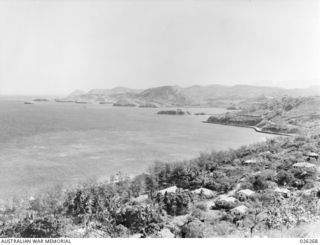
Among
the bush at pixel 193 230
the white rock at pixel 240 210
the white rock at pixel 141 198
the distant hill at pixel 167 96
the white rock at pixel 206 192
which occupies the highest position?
the distant hill at pixel 167 96

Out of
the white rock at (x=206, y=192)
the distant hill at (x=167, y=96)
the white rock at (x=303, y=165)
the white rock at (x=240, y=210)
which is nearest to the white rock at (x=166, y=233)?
the white rock at (x=240, y=210)

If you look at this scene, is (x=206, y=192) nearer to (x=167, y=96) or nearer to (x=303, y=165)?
(x=303, y=165)

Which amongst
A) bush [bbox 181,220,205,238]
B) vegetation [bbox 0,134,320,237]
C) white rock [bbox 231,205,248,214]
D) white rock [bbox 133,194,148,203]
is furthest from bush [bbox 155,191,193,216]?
bush [bbox 181,220,205,238]

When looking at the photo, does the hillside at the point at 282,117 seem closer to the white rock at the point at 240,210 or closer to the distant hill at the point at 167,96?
the white rock at the point at 240,210

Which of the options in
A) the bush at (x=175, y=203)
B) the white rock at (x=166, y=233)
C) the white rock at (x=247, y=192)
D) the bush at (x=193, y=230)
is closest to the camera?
the bush at (x=193, y=230)

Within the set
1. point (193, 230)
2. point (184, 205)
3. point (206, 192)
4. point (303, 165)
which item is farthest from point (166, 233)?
point (303, 165)

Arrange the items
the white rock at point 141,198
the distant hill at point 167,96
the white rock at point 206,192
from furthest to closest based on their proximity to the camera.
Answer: the distant hill at point 167,96, the white rock at point 206,192, the white rock at point 141,198

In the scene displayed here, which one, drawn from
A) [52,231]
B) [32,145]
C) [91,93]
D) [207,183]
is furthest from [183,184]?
[91,93]

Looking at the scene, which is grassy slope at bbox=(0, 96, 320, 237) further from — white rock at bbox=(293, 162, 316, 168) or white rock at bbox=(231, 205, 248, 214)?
white rock at bbox=(293, 162, 316, 168)
